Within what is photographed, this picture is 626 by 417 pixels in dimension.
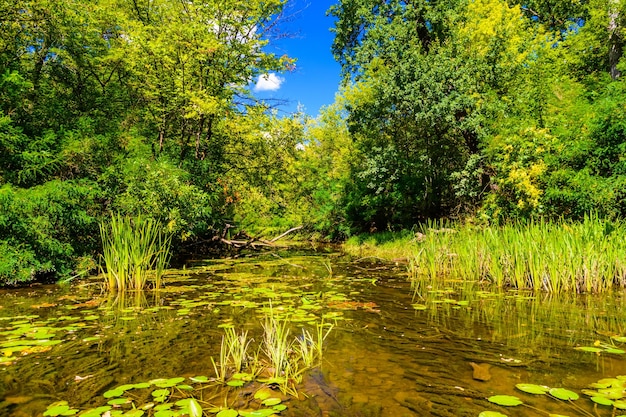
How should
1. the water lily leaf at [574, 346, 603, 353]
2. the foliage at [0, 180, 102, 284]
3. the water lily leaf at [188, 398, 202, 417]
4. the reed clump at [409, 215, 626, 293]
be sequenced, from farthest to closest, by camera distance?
the foliage at [0, 180, 102, 284]
the reed clump at [409, 215, 626, 293]
the water lily leaf at [574, 346, 603, 353]
the water lily leaf at [188, 398, 202, 417]

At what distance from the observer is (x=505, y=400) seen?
247 centimetres

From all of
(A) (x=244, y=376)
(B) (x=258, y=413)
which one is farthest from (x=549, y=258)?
(B) (x=258, y=413)

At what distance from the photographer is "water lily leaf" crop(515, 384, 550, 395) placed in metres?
2.60

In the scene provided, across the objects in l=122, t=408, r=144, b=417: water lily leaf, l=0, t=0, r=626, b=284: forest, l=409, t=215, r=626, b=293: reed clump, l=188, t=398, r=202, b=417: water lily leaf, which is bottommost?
l=122, t=408, r=144, b=417: water lily leaf

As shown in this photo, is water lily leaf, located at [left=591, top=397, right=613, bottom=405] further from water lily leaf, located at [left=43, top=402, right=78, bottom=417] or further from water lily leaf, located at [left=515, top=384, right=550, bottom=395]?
water lily leaf, located at [left=43, top=402, right=78, bottom=417]

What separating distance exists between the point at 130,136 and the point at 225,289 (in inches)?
265

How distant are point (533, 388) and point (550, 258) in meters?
4.32

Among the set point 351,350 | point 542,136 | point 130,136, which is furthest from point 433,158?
point 351,350

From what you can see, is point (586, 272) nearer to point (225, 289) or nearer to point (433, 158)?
point (225, 289)

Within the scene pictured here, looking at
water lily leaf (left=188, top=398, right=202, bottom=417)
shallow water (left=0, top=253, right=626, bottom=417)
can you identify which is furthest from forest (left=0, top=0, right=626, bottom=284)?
water lily leaf (left=188, top=398, right=202, bottom=417)

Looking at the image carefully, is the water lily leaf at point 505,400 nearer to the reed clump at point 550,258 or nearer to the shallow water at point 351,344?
the shallow water at point 351,344

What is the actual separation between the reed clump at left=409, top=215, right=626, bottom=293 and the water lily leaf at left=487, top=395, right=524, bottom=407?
451cm

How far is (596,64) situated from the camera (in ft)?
56.6

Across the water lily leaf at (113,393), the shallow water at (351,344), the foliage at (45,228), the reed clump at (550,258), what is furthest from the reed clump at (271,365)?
the foliage at (45,228)
